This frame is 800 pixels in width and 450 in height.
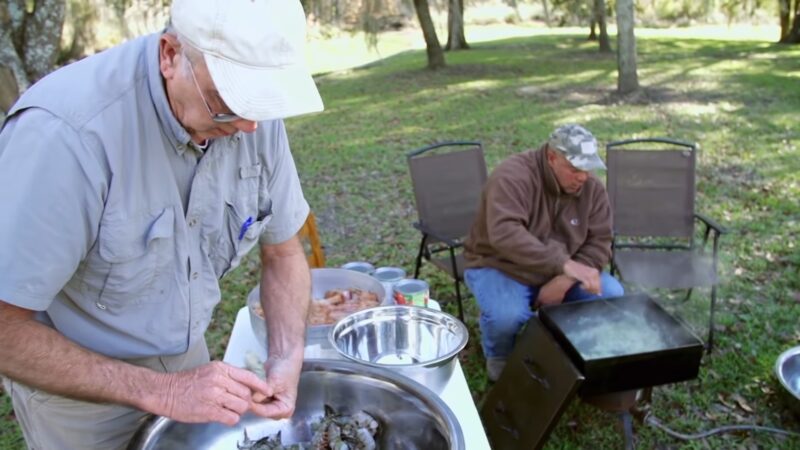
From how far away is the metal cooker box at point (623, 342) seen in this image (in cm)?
257

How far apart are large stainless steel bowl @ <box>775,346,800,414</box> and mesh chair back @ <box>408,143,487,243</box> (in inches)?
78.0

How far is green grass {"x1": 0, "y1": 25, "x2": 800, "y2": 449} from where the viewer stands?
3.33 meters

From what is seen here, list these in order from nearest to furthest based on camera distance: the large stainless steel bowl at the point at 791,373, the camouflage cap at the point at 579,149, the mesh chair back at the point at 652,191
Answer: the large stainless steel bowl at the point at 791,373
the camouflage cap at the point at 579,149
the mesh chair back at the point at 652,191

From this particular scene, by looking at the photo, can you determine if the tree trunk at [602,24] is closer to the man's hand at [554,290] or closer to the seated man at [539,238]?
the seated man at [539,238]

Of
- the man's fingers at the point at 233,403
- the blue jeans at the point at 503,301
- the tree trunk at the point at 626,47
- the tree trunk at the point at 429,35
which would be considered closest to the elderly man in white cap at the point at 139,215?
the man's fingers at the point at 233,403

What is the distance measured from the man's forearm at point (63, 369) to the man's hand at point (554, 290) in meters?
2.42

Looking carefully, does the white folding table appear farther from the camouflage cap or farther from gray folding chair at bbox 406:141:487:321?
gray folding chair at bbox 406:141:487:321

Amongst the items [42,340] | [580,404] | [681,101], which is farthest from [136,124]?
[681,101]

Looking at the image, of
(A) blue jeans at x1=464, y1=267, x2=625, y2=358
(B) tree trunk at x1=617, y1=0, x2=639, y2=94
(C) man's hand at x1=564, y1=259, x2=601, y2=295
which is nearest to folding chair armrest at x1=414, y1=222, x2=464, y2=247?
(A) blue jeans at x1=464, y1=267, x2=625, y2=358

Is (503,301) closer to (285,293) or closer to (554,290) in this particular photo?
(554,290)

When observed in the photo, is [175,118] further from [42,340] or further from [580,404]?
[580,404]

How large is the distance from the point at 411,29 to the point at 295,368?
26148mm

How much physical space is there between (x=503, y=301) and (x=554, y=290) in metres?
0.28

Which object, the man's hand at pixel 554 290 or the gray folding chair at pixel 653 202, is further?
Result: the gray folding chair at pixel 653 202
